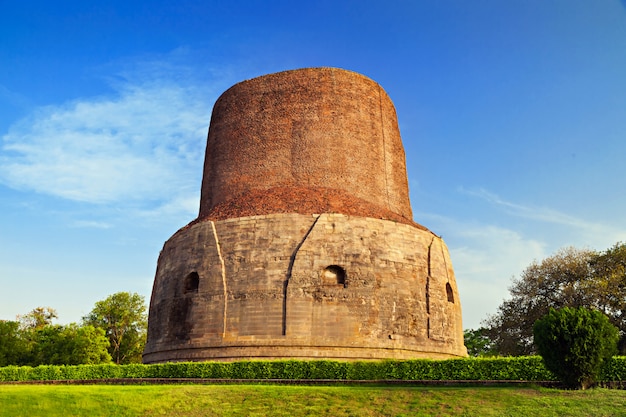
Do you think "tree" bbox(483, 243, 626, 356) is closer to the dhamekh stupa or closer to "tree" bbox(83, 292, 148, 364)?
the dhamekh stupa

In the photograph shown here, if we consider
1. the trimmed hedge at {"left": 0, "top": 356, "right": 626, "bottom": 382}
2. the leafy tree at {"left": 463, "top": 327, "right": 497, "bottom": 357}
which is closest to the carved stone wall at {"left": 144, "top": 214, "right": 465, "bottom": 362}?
the trimmed hedge at {"left": 0, "top": 356, "right": 626, "bottom": 382}

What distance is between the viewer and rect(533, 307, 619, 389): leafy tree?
12398 mm

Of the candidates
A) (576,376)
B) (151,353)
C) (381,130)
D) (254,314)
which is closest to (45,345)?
(151,353)

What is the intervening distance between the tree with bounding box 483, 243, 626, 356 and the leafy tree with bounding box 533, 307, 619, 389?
1461cm

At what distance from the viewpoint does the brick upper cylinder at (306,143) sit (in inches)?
878

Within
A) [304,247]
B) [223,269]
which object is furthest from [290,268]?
[223,269]

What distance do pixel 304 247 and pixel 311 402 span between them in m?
7.93

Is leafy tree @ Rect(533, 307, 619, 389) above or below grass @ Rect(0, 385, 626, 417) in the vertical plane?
above

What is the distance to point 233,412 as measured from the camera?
11.0m

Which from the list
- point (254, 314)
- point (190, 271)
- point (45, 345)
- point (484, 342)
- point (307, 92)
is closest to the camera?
point (254, 314)

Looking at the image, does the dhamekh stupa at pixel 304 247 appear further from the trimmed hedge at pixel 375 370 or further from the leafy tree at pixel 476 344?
the leafy tree at pixel 476 344

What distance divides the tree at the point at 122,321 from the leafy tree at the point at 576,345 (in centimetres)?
3349

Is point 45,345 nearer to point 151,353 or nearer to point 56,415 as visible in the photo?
point 151,353

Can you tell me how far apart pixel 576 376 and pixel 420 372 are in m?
4.40
